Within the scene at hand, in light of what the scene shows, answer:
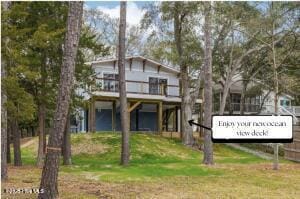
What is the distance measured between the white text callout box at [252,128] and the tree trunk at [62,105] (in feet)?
11.2

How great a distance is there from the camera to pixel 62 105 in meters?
8.48

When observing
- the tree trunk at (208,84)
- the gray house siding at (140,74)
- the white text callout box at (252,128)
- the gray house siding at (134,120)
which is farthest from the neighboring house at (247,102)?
the white text callout box at (252,128)

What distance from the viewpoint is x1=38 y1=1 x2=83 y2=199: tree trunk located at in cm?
848

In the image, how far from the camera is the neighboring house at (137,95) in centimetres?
3098

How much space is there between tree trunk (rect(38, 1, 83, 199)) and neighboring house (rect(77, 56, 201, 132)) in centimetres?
2093

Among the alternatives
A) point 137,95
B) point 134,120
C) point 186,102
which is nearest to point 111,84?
point 137,95

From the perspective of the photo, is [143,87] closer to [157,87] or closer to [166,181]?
[157,87]

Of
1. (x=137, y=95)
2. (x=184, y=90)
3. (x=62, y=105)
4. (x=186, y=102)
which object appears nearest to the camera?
(x=62, y=105)

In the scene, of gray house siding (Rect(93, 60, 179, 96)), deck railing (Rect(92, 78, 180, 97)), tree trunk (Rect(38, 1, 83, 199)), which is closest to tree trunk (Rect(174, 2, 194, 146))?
deck railing (Rect(92, 78, 180, 97))

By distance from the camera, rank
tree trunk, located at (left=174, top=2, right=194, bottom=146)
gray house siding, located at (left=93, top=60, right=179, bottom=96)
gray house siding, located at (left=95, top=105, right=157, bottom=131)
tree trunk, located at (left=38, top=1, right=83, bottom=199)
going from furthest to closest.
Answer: gray house siding, located at (left=95, top=105, right=157, bottom=131) → gray house siding, located at (left=93, top=60, right=179, bottom=96) → tree trunk, located at (left=174, top=2, right=194, bottom=146) → tree trunk, located at (left=38, top=1, right=83, bottom=199)

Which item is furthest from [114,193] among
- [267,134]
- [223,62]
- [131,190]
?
[223,62]

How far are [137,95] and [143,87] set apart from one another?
1261mm

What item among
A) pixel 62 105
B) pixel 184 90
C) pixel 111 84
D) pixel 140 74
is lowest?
pixel 62 105

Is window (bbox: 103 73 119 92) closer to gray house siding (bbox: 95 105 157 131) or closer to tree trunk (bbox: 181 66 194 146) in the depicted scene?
gray house siding (bbox: 95 105 157 131)
